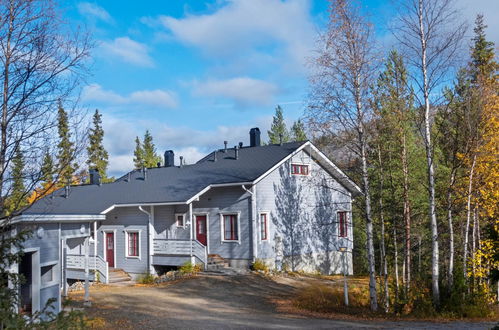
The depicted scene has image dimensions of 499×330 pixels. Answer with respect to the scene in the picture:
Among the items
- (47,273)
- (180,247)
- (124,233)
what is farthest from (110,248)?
(47,273)

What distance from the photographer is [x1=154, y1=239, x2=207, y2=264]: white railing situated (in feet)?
79.5

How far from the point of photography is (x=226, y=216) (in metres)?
25.4

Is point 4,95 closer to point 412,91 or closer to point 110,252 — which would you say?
point 412,91

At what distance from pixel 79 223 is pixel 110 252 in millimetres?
12967

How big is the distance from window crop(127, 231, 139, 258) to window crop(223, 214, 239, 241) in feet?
18.3

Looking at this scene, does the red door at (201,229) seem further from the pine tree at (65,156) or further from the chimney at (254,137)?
the pine tree at (65,156)

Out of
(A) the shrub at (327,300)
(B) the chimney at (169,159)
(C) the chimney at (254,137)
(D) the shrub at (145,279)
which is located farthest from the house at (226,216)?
(A) the shrub at (327,300)

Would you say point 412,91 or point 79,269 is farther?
point 79,269

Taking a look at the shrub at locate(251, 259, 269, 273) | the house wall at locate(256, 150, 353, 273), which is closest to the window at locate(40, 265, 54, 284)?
the shrub at locate(251, 259, 269, 273)

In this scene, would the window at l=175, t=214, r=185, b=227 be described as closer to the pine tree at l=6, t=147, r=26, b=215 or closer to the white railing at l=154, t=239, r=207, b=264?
the white railing at l=154, t=239, r=207, b=264

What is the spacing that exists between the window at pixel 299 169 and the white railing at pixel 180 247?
6695 mm

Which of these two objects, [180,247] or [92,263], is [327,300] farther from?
[92,263]

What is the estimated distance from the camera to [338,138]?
15.1 meters

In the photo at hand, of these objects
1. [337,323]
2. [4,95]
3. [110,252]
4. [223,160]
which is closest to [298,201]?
[223,160]
